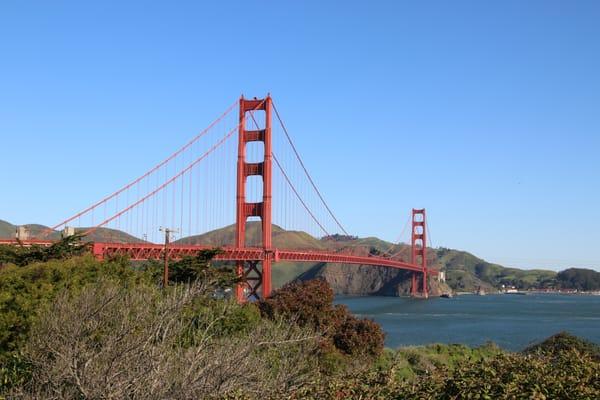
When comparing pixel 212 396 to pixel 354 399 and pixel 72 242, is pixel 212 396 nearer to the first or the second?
pixel 354 399

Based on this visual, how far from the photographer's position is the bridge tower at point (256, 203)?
41.8 meters

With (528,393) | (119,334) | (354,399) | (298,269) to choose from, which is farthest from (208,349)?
(298,269)

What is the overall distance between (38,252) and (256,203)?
18.3 meters

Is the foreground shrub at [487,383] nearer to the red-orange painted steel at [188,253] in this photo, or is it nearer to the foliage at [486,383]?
the foliage at [486,383]

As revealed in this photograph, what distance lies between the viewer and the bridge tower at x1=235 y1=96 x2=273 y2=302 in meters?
41.8

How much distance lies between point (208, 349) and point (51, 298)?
9037mm

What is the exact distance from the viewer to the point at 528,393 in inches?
252

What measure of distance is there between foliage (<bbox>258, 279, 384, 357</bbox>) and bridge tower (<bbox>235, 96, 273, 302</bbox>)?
13161 millimetres

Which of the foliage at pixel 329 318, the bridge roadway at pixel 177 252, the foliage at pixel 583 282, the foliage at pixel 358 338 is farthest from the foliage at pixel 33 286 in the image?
the foliage at pixel 583 282

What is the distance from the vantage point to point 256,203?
4475cm

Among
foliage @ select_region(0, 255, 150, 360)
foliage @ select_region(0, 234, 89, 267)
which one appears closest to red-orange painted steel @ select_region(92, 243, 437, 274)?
foliage @ select_region(0, 234, 89, 267)

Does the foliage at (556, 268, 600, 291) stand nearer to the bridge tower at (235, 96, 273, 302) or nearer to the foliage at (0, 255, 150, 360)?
the bridge tower at (235, 96, 273, 302)

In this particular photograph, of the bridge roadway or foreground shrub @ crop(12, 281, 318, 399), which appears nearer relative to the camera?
foreground shrub @ crop(12, 281, 318, 399)

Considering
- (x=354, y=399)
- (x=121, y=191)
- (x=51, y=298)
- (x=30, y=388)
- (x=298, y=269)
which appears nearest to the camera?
(x=354, y=399)
